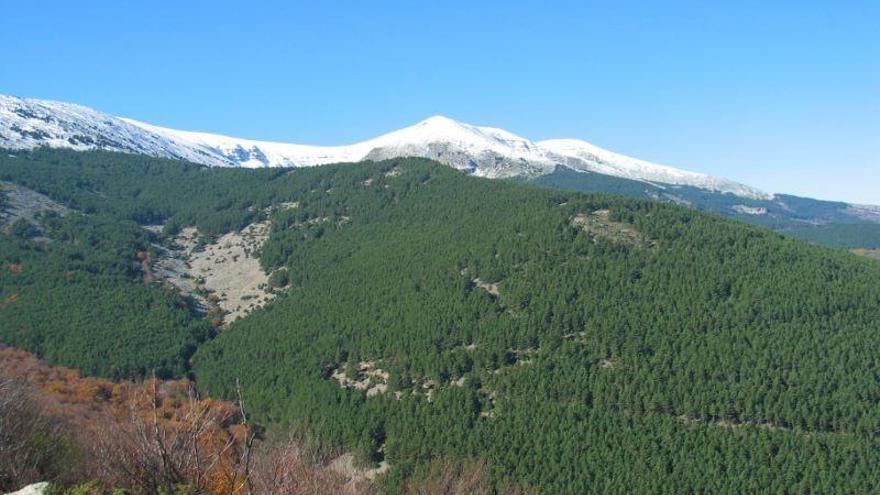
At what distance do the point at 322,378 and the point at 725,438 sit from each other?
212 ft

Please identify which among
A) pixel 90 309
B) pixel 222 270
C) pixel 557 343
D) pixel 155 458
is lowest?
pixel 90 309

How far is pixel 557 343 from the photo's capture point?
10719 centimetres

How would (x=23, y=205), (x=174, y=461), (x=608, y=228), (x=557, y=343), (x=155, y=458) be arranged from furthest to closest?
(x=23, y=205) → (x=608, y=228) → (x=557, y=343) → (x=174, y=461) → (x=155, y=458)

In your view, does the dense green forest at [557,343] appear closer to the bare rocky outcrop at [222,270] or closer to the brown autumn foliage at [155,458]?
the bare rocky outcrop at [222,270]

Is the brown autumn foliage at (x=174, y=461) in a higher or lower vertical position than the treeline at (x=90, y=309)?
higher

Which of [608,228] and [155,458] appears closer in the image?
[155,458]

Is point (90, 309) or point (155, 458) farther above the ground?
point (155, 458)

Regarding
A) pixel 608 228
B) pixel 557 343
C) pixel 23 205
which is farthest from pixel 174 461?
pixel 23 205

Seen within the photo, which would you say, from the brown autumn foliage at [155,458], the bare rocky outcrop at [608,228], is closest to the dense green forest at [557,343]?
the bare rocky outcrop at [608,228]

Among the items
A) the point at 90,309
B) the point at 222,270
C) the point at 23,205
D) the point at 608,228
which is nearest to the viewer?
the point at 90,309

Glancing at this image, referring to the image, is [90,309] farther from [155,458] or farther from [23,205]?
[155,458]

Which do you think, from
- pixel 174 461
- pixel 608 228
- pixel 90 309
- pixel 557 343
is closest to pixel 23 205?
pixel 90 309

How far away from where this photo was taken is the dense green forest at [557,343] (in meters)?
82.6

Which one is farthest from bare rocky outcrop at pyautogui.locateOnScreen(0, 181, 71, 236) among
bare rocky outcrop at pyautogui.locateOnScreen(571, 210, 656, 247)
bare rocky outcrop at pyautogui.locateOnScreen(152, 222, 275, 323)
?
bare rocky outcrop at pyautogui.locateOnScreen(571, 210, 656, 247)
